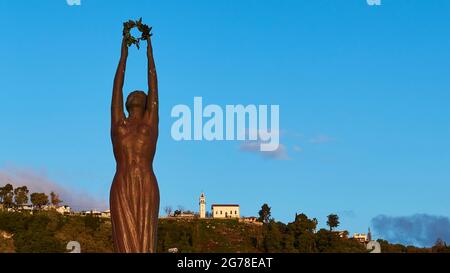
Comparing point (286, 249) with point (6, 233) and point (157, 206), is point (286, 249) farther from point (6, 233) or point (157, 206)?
point (157, 206)

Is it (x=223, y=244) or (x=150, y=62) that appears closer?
(x=150, y=62)

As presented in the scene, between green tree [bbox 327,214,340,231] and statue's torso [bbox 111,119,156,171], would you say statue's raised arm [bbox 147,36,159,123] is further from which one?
green tree [bbox 327,214,340,231]

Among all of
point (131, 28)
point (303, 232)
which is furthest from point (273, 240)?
point (131, 28)

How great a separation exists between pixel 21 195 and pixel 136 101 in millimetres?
183885

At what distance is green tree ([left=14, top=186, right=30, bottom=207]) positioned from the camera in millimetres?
197375

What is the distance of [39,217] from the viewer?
157m

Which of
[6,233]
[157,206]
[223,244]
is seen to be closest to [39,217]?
[6,233]

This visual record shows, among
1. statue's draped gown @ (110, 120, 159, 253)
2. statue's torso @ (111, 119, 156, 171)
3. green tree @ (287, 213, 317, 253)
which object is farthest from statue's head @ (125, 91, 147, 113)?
green tree @ (287, 213, 317, 253)

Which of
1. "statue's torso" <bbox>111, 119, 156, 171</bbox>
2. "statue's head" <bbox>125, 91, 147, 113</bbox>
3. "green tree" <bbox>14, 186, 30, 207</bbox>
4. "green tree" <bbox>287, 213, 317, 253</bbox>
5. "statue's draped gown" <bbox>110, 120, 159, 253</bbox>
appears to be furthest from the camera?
"green tree" <bbox>14, 186, 30, 207</bbox>

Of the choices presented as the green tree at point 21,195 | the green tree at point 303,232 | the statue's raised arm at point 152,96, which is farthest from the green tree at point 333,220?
the statue's raised arm at point 152,96

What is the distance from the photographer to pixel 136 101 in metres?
20.0

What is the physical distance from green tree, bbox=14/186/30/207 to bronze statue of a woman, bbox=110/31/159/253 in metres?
183
